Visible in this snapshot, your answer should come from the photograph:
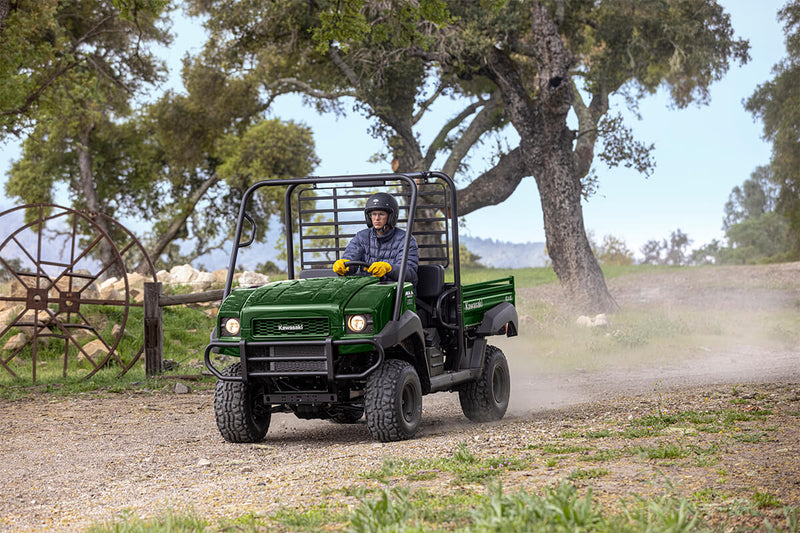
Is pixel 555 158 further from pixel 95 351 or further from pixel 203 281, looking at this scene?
pixel 95 351

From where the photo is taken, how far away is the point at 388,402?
23.8 ft

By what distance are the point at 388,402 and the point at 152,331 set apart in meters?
6.89

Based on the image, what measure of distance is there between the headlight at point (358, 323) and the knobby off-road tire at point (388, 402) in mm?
414

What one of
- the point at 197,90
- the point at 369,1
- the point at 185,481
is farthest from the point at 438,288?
the point at 197,90

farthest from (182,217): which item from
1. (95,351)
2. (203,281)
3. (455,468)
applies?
(455,468)

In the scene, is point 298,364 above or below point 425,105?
below

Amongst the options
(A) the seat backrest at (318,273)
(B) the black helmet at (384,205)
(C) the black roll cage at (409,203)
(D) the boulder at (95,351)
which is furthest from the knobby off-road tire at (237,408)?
(D) the boulder at (95,351)

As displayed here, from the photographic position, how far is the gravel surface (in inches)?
209

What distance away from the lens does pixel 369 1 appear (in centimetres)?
1998

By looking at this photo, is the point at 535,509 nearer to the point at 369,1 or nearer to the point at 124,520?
the point at 124,520

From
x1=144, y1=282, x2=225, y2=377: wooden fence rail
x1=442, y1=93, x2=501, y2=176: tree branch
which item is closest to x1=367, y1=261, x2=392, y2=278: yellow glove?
x1=144, y1=282, x2=225, y2=377: wooden fence rail

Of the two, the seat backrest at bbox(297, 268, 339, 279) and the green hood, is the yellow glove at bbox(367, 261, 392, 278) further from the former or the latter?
the seat backrest at bbox(297, 268, 339, 279)

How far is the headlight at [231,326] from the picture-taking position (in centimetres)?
761

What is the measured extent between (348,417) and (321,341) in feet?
5.21
